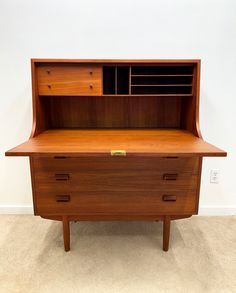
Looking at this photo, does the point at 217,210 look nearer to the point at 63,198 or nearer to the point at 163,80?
the point at 163,80

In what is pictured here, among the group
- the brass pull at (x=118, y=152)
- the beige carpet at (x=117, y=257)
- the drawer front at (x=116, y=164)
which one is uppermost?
the brass pull at (x=118, y=152)

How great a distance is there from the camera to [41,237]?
1610mm

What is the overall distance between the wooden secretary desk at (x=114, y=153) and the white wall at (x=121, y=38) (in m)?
0.28

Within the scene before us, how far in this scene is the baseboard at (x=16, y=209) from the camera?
1.91m

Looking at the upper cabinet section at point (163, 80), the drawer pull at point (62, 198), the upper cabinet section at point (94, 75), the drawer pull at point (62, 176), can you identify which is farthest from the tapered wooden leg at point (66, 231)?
the upper cabinet section at point (163, 80)

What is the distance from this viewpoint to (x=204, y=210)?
1.91 meters

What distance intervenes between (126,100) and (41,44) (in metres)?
0.78

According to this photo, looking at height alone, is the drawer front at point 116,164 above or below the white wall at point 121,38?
below

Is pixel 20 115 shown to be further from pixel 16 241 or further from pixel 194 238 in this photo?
pixel 194 238

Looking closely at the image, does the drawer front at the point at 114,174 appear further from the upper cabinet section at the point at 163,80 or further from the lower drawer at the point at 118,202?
the upper cabinet section at the point at 163,80

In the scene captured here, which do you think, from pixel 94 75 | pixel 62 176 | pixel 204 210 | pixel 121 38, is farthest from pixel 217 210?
pixel 121 38

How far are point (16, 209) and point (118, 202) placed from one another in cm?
117

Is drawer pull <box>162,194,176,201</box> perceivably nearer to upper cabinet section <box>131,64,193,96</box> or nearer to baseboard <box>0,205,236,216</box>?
upper cabinet section <box>131,64,193,96</box>

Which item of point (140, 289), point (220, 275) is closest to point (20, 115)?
point (140, 289)
